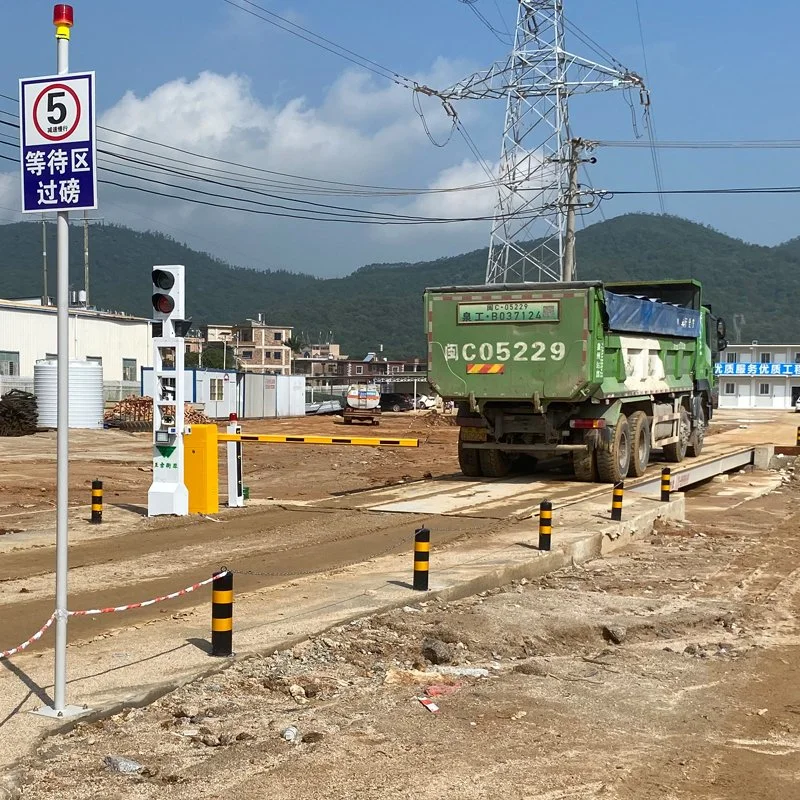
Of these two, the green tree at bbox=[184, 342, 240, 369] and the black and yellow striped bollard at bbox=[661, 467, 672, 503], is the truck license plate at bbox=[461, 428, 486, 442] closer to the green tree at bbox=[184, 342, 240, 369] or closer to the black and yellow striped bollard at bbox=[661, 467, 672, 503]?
the black and yellow striped bollard at bbox=[661, 467, 672, 503]

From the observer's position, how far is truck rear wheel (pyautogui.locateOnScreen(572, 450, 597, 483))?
19641mm

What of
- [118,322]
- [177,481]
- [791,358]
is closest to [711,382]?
[177,481]

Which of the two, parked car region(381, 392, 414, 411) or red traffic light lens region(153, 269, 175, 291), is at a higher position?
red traffic light lens region(153, 269, 175, 291)

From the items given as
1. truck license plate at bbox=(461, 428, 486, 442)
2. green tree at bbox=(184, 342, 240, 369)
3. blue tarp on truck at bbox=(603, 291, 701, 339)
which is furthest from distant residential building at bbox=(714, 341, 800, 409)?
truck license plate at bbox=(461, 428, 486, 442)

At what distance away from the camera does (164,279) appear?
1457cm

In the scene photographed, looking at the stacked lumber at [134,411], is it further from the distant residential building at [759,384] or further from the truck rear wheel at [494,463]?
A: the distant residential building at [759,384]

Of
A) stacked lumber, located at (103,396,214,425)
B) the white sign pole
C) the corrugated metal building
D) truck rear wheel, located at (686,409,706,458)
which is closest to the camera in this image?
the white sign pole

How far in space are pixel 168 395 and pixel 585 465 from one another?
8.29 meters

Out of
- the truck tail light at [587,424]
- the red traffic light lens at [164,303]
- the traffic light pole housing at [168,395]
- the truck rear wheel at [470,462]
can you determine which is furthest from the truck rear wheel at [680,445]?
the red traffic light lens at [164,303]

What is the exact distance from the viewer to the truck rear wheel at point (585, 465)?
19.6 m

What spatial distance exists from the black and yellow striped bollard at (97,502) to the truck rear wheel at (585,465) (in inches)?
352

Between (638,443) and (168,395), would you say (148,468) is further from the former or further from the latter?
(638,443)

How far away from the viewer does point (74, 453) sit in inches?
1282

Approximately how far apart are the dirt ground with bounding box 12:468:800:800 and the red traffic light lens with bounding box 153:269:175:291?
6534mm
